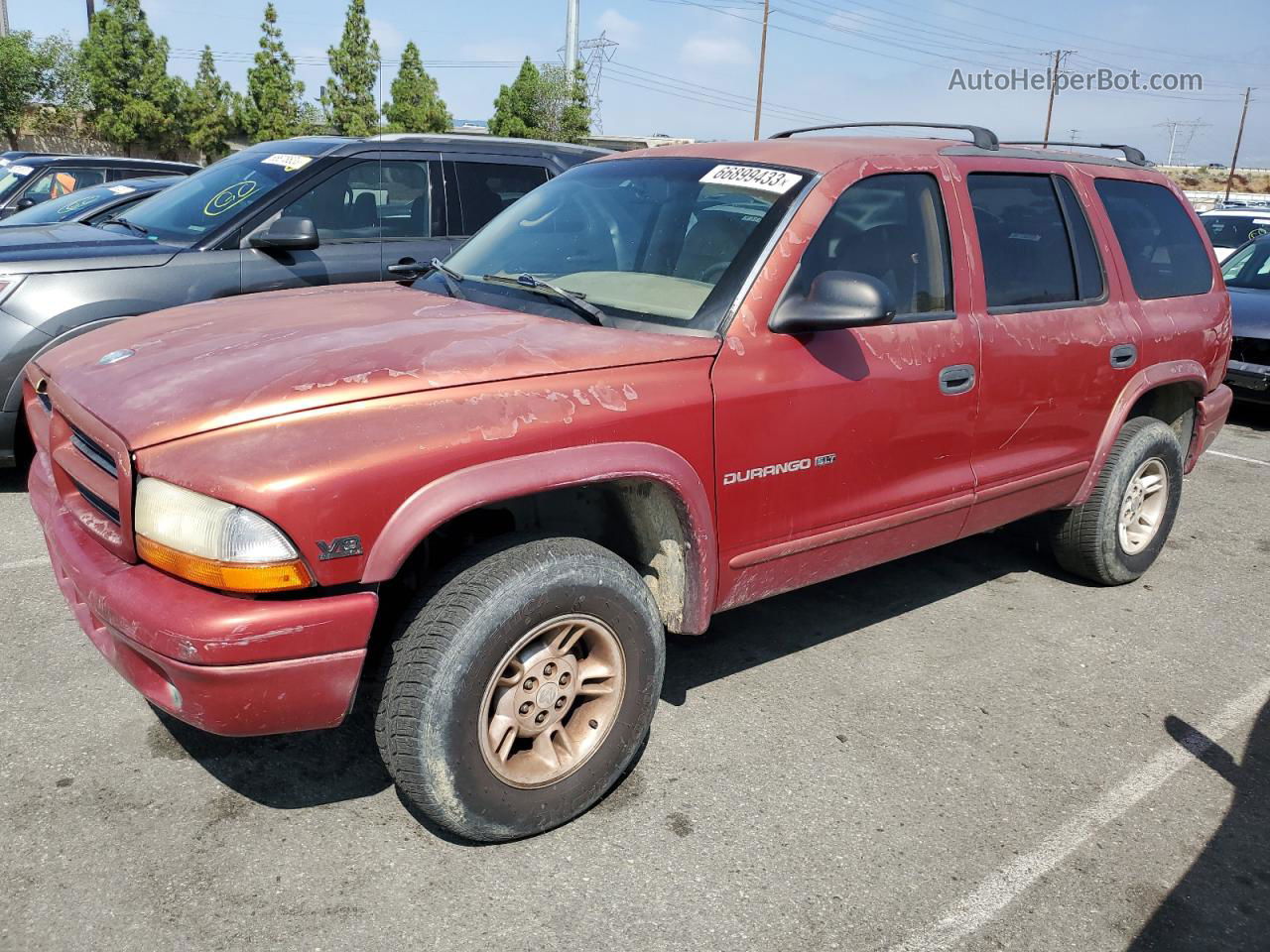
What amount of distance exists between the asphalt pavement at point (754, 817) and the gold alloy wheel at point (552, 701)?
0.23 metres

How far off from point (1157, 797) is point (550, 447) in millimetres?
2153

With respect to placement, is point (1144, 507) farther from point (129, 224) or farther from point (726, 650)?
point (129, 224)

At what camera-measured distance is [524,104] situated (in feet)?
133

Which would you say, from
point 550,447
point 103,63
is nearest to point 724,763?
point 550,447

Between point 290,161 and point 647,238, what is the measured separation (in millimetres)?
3433

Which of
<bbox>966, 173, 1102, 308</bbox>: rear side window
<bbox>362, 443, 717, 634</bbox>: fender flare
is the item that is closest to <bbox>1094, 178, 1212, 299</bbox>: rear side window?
<bbox>966, 173, 1102, 308</bbox>: rear side window

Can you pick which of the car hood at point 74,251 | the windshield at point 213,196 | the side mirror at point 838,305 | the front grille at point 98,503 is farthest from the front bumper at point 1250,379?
the front grille at point 98,503

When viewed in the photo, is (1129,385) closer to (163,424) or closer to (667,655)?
(667,655)

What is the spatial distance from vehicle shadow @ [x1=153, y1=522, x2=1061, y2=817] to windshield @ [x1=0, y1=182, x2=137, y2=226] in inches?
224

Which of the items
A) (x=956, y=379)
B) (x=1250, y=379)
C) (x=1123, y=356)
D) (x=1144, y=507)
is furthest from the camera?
(x=1250, y=379)

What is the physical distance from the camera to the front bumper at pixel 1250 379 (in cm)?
814

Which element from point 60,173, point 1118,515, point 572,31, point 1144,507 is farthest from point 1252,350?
point 572,31

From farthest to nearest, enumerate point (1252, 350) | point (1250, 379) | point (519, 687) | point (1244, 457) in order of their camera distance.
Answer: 1. point (1252, 350)
2. point (1250, 379)
3. point (1244, 457)
4. point (519, 687)

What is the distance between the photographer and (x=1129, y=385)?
4250 mm
